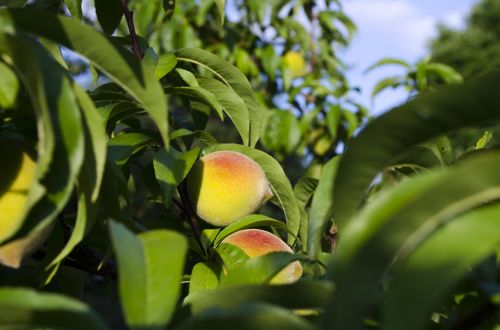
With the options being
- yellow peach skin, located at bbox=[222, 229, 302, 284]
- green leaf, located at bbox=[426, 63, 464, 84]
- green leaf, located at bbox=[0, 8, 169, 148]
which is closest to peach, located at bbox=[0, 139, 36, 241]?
green leaf, located at bbox=[0, 8, 169, 148]

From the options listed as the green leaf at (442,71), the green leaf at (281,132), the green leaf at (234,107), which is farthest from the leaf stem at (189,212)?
the green leaf at (281,132)

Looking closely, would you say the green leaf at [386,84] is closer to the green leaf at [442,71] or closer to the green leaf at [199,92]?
the green leaf at [442,71]

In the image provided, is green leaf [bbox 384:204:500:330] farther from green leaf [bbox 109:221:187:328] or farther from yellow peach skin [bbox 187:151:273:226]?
yellow peach skin [bbox 187:151:273:226]

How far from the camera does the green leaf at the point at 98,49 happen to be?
1.69ft

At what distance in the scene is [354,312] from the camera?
1.14ft

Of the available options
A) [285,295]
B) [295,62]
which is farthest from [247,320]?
[295,62]

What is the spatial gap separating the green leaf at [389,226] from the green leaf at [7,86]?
0.32 meters

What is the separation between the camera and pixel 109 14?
0.93m

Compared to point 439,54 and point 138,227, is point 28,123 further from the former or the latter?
point 439,54

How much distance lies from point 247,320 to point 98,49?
0.88ft

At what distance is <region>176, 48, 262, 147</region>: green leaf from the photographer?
94 centimetres

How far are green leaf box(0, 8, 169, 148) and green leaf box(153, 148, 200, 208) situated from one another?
240 mm

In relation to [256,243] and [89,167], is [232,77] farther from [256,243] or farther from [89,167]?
[89,167]

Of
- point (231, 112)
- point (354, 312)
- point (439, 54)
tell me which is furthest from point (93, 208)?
point (439, 54)
